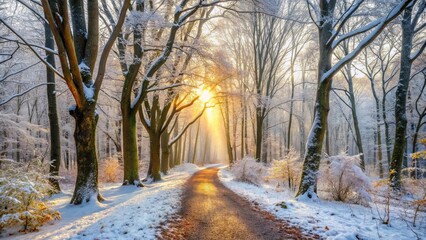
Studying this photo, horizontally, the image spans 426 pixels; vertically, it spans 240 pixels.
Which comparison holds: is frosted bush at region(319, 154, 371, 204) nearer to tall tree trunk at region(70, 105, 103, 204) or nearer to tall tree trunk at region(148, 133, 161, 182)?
tall tree trunk at region(70, 105, 103, 204)

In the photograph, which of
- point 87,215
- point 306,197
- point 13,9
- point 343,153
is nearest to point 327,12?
point 343,153

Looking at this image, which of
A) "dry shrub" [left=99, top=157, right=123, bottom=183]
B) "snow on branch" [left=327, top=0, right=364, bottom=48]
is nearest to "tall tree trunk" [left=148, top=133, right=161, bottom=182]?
"dry shrub" [left=99, top=157, right=123, bottom=183]

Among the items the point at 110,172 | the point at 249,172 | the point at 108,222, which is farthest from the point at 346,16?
the point at 110,172

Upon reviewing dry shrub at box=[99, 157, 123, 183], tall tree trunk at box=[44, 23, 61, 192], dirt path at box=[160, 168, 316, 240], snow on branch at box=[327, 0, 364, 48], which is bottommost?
dry shrub at box=[99, 157, 123, 183]

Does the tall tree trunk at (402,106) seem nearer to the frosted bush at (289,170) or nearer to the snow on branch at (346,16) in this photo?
the snow on branch at (346,16)

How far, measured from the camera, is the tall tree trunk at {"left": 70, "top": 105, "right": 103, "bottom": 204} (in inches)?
265

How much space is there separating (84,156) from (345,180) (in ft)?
25.5

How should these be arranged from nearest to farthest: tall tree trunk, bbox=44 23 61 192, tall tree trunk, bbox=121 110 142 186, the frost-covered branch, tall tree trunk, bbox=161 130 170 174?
the frost-covered branch < tall tree trunk, bbox=44 23 61 192 < tall tree trunk, bbox=121 110 142 186 < tall tree trunk, bbox=161 130 170 174

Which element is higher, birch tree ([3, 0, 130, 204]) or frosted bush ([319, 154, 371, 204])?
birch tree ([3, 0, 130, 204])

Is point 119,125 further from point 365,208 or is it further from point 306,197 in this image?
point 365,208

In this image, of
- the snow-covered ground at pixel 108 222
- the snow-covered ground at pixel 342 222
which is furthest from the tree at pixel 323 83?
the snow-covered ground at pixel 108 222

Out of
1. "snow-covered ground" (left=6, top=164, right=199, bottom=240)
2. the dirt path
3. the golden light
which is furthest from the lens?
the golden light

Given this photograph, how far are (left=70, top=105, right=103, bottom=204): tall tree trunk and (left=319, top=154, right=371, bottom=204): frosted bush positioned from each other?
23.2 ft

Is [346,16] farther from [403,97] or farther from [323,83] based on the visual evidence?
[403,97]
